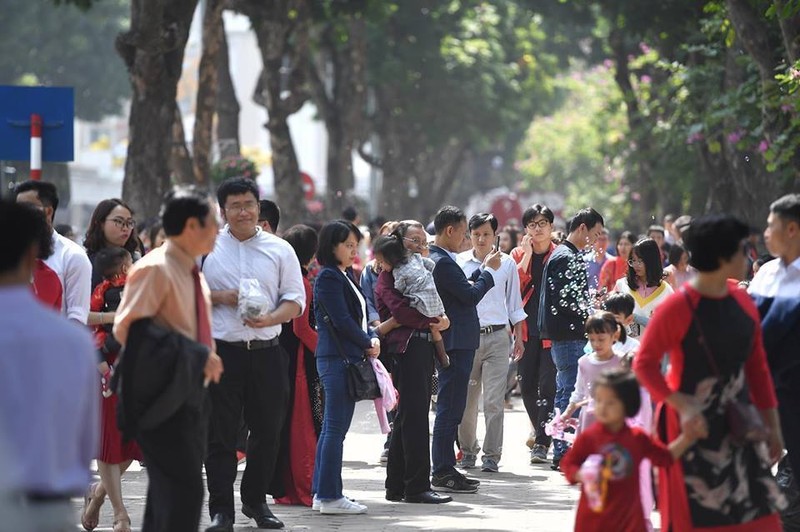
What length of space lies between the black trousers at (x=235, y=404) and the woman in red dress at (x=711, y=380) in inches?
119

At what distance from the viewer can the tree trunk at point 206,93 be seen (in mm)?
24312

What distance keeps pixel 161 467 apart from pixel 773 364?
288 cm

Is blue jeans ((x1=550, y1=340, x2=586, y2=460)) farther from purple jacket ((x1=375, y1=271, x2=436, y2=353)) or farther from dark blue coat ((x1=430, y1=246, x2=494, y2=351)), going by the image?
purple jacket ((x1=375, y1=271, x2=436, y2=353))

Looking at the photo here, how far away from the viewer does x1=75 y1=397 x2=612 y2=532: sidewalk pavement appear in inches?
398

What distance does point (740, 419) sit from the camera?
22.7 feet

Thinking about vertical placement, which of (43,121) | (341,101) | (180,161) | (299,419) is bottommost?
(299,419)

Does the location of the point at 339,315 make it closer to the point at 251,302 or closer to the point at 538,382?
the point at 251,302

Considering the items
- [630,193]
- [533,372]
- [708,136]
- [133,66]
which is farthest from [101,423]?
[630,193]

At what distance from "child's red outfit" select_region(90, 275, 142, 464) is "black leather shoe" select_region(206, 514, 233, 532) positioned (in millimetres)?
615

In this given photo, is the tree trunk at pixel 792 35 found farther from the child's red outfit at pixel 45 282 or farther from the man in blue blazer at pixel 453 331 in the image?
the child's red outfit at pixel 45 282

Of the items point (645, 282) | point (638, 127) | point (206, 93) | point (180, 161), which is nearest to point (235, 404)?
point (645, 282)

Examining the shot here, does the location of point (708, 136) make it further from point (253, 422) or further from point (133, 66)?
point (253, 422)

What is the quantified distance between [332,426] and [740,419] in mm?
4011

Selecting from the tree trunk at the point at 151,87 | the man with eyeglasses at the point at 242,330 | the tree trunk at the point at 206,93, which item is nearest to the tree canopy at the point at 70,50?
the tree trunk at the point at 206,93
